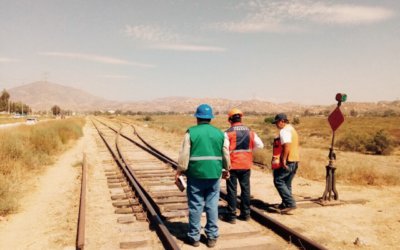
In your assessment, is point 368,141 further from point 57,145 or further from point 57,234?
point 57,234

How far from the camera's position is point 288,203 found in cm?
795

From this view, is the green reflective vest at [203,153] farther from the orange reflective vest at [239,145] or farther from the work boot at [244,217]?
the work boot at [244,217]

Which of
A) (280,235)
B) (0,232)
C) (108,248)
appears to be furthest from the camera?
(0,232)

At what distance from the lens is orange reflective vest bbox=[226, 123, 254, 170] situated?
7.06 metres

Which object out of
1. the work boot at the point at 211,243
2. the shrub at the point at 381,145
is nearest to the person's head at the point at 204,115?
the work boot at the point at 211,243

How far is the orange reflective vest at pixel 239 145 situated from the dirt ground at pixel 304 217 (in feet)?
4.74

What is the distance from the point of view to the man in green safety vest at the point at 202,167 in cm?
598

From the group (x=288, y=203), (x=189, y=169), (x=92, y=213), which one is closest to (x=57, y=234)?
(x=92, y=213)

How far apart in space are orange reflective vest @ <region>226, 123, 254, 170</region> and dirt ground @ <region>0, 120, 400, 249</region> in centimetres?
145

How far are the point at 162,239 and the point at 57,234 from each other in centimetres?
202

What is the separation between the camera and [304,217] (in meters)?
7.74

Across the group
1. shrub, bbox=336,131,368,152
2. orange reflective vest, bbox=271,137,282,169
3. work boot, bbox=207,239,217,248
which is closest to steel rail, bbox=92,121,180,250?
work boot, bbox=207,239,217,248

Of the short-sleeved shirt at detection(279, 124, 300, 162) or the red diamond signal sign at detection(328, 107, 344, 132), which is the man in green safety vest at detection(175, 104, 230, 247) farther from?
the red diamond signal sign at detection(328, 107, 344, 132)

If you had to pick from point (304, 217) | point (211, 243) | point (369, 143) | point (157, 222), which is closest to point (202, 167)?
point (211, 243)
